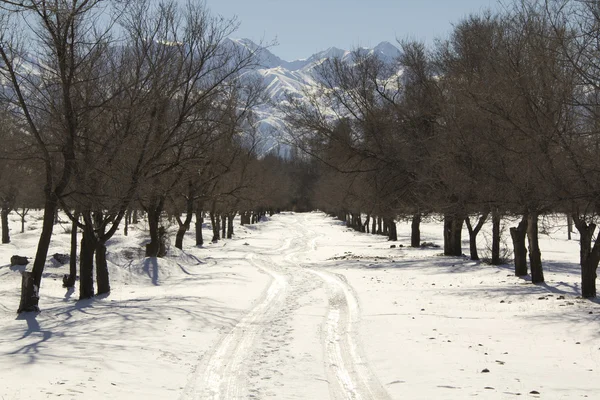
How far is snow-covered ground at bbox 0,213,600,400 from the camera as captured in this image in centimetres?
696

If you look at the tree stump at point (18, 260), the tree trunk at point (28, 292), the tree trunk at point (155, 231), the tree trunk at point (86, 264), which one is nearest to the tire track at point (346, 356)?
the tree trunk at point (86, 264)

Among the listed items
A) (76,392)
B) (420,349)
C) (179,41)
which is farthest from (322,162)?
(76,392)

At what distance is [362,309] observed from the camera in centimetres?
1337

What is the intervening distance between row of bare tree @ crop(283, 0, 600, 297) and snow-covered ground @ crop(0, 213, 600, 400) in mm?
2411

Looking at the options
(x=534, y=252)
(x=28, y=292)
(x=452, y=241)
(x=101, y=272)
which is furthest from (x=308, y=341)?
(x=452, y=241)

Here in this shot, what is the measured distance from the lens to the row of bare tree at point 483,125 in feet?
37.0

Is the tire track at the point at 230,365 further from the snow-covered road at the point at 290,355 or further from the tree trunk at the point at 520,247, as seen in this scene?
the tree trunk at the point at 520,247

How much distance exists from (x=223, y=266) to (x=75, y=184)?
1273cm

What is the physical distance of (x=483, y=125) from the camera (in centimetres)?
1473

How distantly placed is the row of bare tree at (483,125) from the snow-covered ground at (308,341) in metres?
2.41

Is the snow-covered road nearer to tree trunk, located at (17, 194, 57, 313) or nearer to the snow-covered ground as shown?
the snow-covered ground

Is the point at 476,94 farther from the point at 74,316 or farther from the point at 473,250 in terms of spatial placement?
the point at 473,250

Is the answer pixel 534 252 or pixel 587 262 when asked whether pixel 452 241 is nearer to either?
pixel 534 252

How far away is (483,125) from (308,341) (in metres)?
7.90
